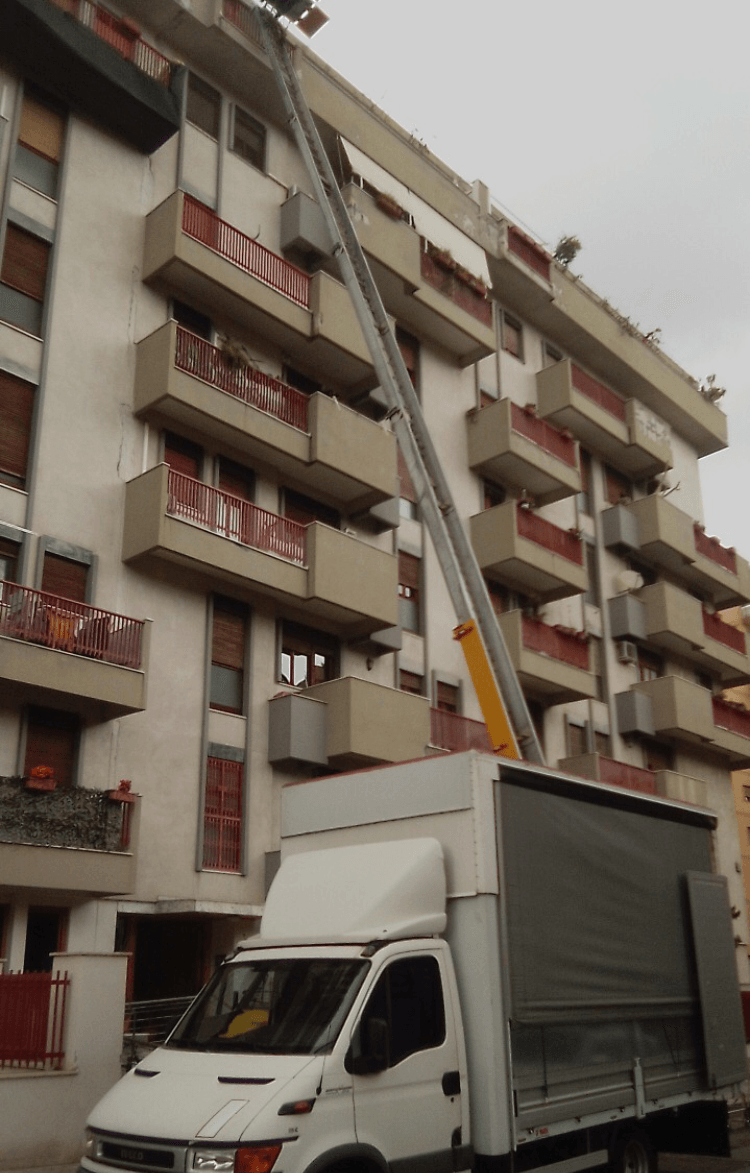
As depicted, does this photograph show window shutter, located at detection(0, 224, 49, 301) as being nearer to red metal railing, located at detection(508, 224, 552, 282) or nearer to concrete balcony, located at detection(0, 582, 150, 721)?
concrete balcony, located at detection(0, 582, 150, 721)

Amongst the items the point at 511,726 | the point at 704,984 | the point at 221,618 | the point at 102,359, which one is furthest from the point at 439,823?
the point at 102,359

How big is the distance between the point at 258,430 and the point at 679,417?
2011cm

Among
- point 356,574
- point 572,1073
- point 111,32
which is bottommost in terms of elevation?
point 572,1073

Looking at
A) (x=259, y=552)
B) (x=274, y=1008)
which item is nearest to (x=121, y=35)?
(x=259, y=552)

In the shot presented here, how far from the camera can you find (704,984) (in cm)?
1103

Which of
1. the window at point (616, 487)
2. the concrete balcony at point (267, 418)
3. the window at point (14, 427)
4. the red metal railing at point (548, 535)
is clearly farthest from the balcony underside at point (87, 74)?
the window at point (616, 487)

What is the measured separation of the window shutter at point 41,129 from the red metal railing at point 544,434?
11889 millimetres

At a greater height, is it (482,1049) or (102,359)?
(102,359)

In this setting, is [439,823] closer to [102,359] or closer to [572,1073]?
[572,1073]

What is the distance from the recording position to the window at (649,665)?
102 ft

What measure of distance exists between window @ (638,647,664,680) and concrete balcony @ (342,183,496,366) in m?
9.90

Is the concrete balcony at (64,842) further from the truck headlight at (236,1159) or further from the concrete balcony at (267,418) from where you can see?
the truck headlight at (236,1159)

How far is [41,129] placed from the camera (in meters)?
19.7

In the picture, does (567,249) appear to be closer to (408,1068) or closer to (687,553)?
(687,553)
